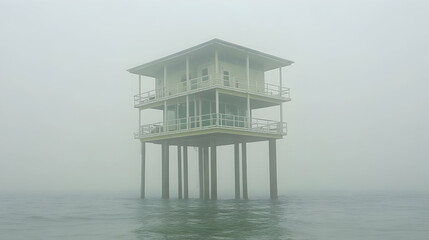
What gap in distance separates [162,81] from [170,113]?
3.26m

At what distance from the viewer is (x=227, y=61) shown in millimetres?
38781

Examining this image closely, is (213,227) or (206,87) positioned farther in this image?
→ (206,87)

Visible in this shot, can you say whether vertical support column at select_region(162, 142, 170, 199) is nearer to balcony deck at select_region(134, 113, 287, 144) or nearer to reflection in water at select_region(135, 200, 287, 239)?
balcony deck at select_region(134, 113, 287, 144)

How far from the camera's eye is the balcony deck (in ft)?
118

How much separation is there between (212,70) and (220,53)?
5.51ft

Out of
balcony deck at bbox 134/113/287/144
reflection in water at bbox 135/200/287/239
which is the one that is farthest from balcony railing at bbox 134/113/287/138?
reflection in water at bbox 135/200/287/239

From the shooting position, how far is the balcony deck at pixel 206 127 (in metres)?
35.9

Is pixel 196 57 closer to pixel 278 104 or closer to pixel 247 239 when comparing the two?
pixel 278 104

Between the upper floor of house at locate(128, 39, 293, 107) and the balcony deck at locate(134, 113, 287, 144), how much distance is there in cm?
234

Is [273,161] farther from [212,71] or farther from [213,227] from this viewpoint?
[213,227]

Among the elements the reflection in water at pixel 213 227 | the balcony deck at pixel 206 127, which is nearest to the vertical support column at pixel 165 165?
the balcony deck at pixel 206 127

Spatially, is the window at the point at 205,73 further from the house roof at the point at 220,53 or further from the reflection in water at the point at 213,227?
the reflection in water at the point at 213,227

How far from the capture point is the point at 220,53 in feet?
126

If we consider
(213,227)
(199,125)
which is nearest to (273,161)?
(199,125)
